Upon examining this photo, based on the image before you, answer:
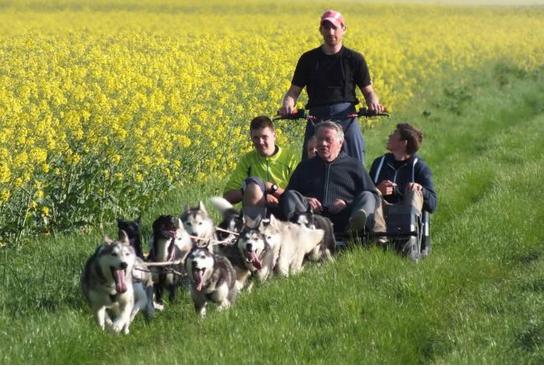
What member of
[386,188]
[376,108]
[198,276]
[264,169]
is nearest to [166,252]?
[198,276]

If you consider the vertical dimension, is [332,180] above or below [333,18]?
below

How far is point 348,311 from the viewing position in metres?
7.02

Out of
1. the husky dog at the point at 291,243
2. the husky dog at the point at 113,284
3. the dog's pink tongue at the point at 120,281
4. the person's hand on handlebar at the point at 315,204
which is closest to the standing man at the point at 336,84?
the person's hand on handlebar at the point at 315,204

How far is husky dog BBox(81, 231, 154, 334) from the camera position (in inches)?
270

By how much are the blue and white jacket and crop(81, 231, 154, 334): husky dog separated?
3.16m

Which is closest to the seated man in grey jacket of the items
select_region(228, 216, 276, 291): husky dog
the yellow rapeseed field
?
select_region(228, 216, 276, 291): husky dog

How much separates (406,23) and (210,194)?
1235 inches

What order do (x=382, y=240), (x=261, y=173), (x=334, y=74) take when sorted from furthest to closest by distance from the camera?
(x=334, y=74)
(x=261, y=173)
(x=382, y=240)

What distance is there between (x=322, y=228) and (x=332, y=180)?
720 millimetres

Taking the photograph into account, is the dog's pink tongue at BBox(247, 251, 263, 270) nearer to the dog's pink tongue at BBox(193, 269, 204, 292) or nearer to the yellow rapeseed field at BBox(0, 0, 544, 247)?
the dog's pink tongue at BBox(193, 269, 204, 292)

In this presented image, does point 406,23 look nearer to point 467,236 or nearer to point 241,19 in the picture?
point 241,19

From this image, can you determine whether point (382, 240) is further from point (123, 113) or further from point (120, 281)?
point (123, 113)

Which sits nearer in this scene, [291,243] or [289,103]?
[291,243]

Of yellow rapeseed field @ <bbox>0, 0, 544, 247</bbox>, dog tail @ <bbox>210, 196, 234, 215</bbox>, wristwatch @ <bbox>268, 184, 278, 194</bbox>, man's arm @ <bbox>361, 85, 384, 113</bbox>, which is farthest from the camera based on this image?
yellow rapeseed field @ <bbox>0, 0, 544, 247</bbox>
